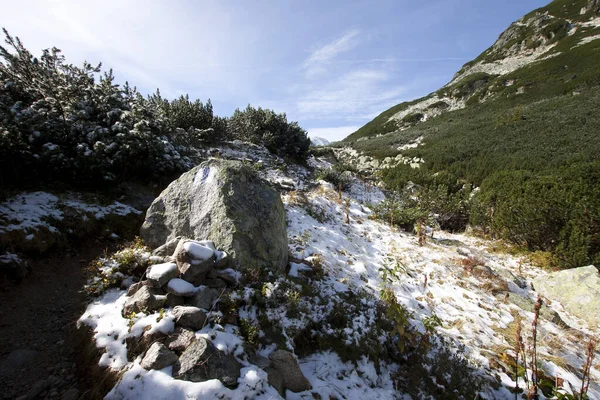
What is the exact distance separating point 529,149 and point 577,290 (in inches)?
496

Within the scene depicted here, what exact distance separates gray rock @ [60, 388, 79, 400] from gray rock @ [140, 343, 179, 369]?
28.2 inches

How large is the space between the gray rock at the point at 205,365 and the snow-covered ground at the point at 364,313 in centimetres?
8

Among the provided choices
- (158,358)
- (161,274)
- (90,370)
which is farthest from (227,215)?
(90,370)

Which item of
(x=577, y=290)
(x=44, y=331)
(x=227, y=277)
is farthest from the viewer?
(x=577, y=290)

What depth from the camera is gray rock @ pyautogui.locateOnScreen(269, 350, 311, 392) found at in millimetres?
2842

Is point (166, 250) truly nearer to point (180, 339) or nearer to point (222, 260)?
point (222, 260)

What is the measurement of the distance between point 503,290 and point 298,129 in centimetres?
1279

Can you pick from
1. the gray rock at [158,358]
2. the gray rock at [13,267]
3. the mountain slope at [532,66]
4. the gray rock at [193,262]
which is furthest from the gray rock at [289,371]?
the mountain slope at [532,66]

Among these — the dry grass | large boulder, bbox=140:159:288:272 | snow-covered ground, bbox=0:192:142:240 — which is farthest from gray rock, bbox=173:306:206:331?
snow-covered ground, bbox=0:192:142:240

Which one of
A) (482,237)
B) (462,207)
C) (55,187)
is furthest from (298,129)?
(55,187)

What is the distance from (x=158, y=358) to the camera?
97.0 inches

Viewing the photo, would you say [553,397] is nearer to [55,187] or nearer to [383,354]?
[383,354]

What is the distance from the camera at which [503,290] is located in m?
5.96

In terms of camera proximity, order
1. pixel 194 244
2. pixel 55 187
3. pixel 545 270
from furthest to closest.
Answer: pixel 545 270 → pixel 55 187 → pixel 194 244
